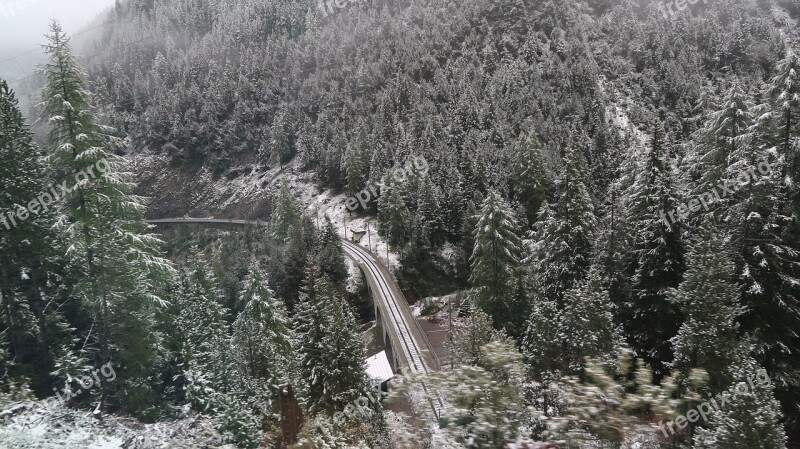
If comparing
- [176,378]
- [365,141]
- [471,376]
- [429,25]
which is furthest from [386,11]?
[471,376]

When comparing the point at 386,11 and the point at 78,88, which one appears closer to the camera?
the point at 78,88

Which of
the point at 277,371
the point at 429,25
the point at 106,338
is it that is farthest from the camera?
the point at 429,25

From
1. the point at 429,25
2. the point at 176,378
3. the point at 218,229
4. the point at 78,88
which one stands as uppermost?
the point at 429,25

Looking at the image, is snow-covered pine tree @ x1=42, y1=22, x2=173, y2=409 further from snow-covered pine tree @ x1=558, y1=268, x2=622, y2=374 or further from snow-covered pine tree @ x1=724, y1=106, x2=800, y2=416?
snow-covered pine tree @ x1=724, y1=106, x2=800, y2=416

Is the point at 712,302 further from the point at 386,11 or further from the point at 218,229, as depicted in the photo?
the point at 386,11

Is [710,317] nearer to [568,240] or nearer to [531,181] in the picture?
[568,240]

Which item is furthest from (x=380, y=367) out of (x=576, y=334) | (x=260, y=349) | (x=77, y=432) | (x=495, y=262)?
(x=77, y=432)

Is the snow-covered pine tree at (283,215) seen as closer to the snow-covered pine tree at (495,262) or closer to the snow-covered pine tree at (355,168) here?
the snow-covered pine tree at (355,168)
